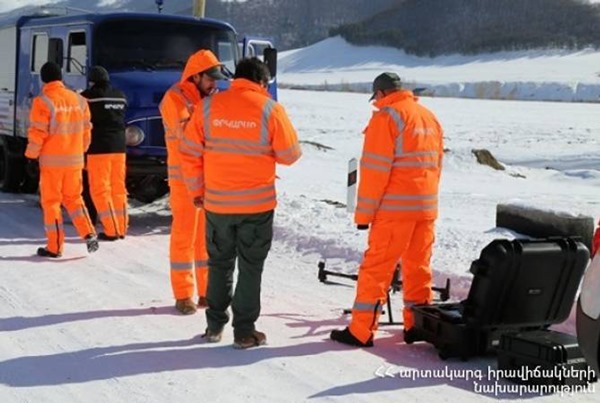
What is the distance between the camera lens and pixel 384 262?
5.62 meters

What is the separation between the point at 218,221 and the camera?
551 cm

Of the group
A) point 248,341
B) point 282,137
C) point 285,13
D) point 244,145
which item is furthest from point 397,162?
point 285,13

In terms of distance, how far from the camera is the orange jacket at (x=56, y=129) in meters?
8.10

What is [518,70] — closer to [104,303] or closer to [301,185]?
[301,185]

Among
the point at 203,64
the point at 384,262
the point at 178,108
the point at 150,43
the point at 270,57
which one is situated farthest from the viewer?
the point at 270,57

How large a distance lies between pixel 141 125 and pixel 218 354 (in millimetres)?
4894

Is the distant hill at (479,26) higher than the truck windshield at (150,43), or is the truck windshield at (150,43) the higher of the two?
the distant hill at (479,26)

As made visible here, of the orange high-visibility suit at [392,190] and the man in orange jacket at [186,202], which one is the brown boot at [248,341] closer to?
the orange high-visibility suit at [392,190]

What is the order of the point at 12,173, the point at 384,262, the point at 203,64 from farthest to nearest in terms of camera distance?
the point at 12,173
the point at 203,64
the point at 384,262

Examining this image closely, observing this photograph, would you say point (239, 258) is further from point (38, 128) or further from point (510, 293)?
point (38, 128)

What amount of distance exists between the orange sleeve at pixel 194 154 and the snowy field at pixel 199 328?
104 centimetres

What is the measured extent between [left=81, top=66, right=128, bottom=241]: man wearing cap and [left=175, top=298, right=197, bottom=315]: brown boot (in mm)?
2957

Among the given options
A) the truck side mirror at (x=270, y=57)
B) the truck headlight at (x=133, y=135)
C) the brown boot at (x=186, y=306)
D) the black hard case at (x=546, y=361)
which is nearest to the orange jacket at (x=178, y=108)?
the brown boot at (x=186, y=306)

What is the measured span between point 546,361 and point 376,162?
1.57 metres
